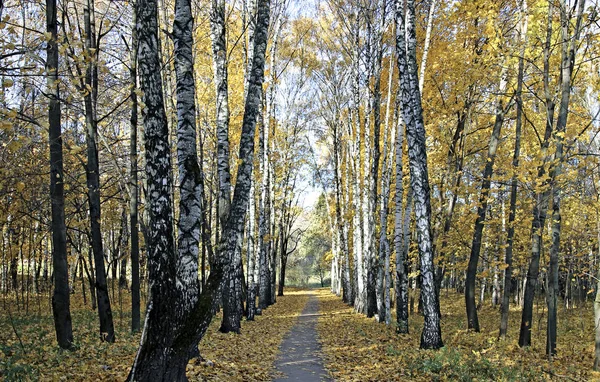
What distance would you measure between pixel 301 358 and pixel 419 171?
5147 mm

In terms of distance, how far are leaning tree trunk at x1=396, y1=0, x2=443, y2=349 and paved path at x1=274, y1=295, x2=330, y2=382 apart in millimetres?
2551

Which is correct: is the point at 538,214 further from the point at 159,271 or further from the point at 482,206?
the point at 159,271

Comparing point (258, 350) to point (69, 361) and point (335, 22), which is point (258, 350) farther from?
point (335, 22)

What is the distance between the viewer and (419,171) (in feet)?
31.5

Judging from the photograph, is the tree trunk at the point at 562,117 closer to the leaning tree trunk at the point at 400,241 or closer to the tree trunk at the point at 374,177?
the leaning tree trunk at the point at 400,241

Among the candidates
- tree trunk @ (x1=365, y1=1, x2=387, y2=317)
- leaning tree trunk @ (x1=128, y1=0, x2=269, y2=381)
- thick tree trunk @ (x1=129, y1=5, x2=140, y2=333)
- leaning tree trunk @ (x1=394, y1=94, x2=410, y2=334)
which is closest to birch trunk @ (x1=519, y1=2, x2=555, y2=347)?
leaning tree trunk @ (x1=394, y1=94, x2=410, y2=334)

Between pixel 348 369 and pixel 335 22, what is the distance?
1623 centimetres

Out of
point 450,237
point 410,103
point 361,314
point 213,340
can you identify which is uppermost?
point 410,103

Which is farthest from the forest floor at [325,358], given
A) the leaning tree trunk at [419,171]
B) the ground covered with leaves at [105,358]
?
the leaning tree trunk at [419,171]

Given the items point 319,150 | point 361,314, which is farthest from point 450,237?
point 319,150

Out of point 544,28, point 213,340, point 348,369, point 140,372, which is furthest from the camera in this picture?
point 544,28

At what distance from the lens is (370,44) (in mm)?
16156

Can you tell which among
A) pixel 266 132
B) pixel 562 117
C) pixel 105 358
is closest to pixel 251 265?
pixel 266 132

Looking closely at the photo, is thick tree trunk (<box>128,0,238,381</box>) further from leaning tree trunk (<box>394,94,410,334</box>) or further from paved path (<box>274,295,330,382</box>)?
leaning tree trunk (<box>394,94,410,334</box>)
